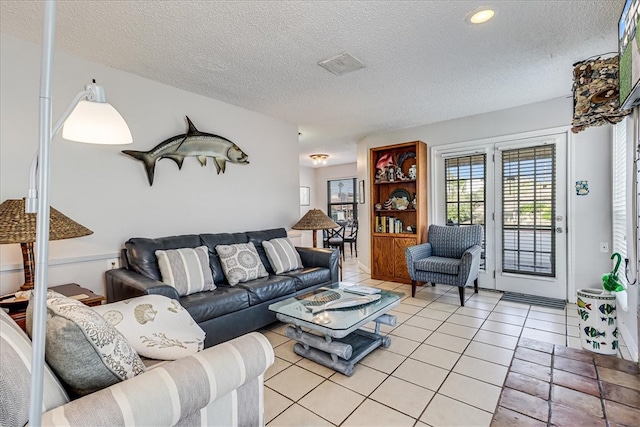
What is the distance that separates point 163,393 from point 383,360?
1.79 metres

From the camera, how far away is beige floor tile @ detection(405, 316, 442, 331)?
2.99 metres

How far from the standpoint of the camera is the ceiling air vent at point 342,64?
2.57m

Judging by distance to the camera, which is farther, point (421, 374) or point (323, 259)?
point (323, 259)

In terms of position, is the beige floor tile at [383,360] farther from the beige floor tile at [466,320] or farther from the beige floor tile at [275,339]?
the beige floor tile at [466,320]

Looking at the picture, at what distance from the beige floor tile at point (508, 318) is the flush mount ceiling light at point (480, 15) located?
266 cm

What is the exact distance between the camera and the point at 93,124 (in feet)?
3.84

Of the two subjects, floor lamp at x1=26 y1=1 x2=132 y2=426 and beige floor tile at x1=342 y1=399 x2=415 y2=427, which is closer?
floor lamp at x1=26 y1=1 x2=132 y2=426

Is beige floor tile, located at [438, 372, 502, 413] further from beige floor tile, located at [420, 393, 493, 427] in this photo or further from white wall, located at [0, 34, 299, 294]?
white wall, located at [0, 34, 299, 294]

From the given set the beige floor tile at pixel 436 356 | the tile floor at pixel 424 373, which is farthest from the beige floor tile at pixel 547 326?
the beige floor tile at pixel 436 356

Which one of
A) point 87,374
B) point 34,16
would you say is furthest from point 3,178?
point 87,374

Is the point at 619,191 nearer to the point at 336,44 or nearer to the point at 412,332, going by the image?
the point at 412,332

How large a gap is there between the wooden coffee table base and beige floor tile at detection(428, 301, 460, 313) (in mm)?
1199

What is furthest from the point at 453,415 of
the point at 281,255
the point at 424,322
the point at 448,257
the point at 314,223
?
the point at 314,223

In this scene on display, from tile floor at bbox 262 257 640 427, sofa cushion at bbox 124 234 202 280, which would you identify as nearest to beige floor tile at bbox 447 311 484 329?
tile floor at bbox 262 257 640 427
